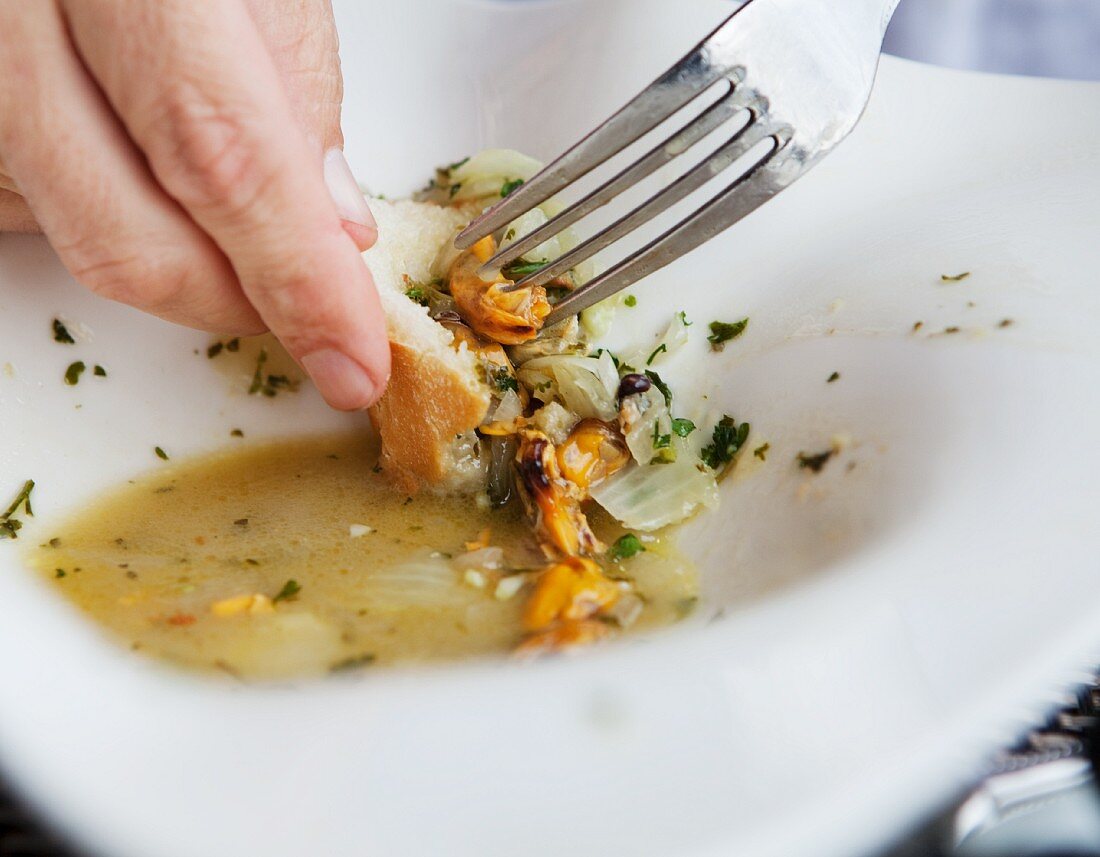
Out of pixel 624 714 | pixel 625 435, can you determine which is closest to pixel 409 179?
pixel 625 435

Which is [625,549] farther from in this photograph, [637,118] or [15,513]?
[15,513]

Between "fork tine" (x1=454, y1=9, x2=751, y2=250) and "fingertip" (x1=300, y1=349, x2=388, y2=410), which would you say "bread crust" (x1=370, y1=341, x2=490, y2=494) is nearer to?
"fingertip" (x1=300, y1=349, x2=388, y2=410)

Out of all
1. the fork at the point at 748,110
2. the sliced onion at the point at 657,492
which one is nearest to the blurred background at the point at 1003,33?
the fork at the point at 748,110

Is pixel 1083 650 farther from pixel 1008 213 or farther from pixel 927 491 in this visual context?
pixel 1008 213

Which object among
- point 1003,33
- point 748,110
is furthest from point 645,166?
point 1003,33

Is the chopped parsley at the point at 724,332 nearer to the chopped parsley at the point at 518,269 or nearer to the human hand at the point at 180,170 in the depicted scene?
the chopped parsley at the point at 518,269

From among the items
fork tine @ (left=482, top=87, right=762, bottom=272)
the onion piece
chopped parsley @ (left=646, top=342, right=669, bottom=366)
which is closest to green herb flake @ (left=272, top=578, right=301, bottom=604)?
the onion piece
